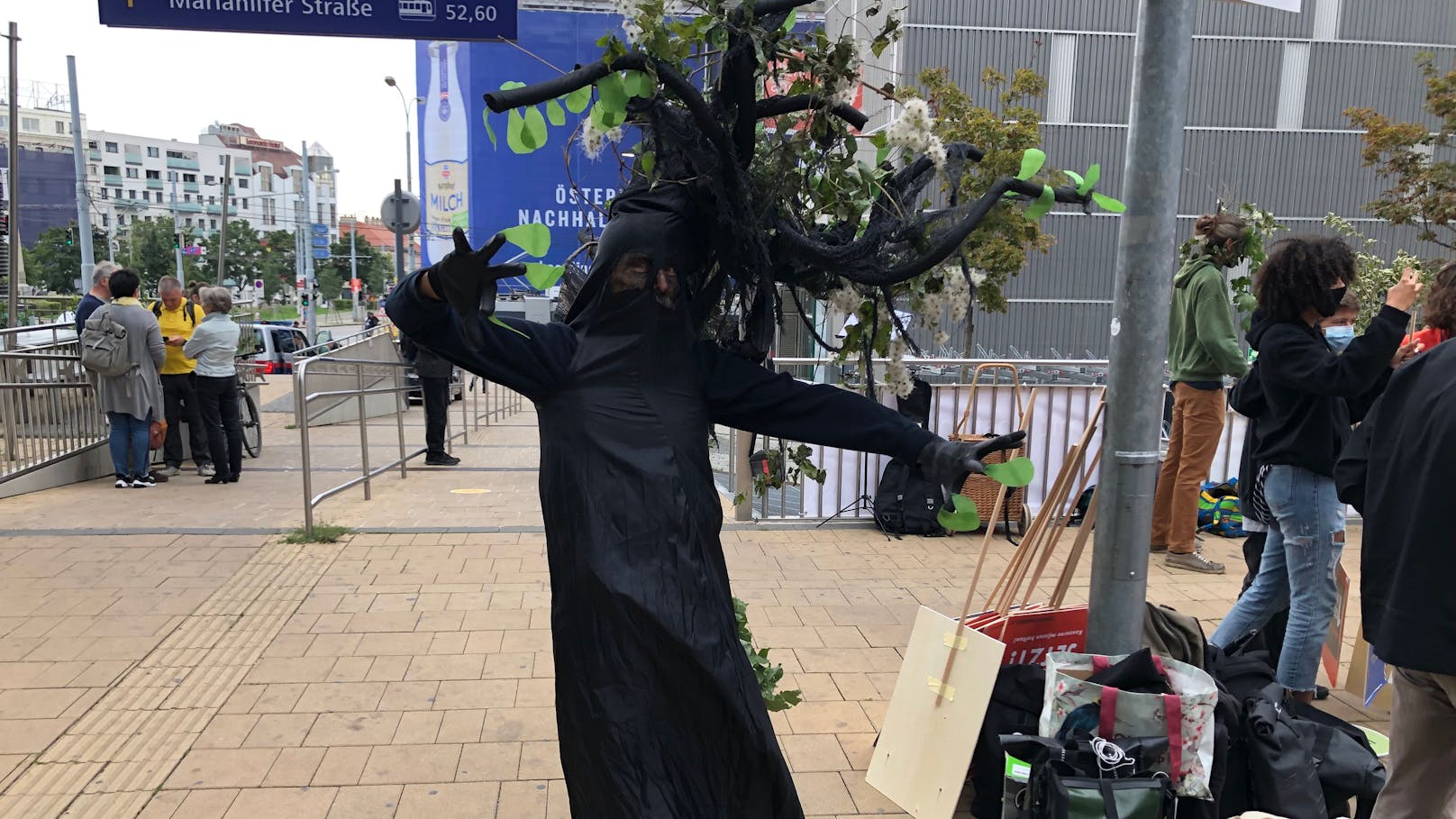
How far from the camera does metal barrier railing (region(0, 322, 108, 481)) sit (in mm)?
7395

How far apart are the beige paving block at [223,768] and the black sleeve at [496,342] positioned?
7.08 feet

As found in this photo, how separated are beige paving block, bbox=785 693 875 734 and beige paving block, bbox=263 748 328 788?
172 cm

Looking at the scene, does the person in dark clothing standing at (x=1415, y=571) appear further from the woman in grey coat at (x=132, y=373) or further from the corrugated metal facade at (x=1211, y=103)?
the corrugated metal facade at (x=1211, y=103)

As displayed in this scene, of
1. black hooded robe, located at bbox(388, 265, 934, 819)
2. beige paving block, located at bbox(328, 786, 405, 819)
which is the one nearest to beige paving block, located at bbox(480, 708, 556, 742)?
beige paving block, located at bbox(328, 786, 405, 819)

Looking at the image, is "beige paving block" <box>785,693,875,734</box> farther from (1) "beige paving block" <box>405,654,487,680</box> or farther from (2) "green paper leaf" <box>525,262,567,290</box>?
(2) "green paper leaf" <box>525,262,567,290</box>

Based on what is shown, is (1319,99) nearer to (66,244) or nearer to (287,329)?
(287,329)

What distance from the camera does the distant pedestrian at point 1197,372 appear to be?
519 cm

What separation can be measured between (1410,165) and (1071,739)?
56.6 ft

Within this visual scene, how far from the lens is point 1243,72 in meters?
22.8

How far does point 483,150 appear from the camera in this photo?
65.7ft

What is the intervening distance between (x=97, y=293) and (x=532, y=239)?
771 cm

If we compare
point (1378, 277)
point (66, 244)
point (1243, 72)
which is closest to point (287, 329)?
point (1378, 277)

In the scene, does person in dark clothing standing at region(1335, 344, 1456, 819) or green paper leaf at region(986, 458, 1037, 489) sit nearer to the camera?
green paper leaf at region(986, 458, 1037, 489)

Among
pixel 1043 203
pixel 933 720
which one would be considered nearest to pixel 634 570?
pixel 1043 203
